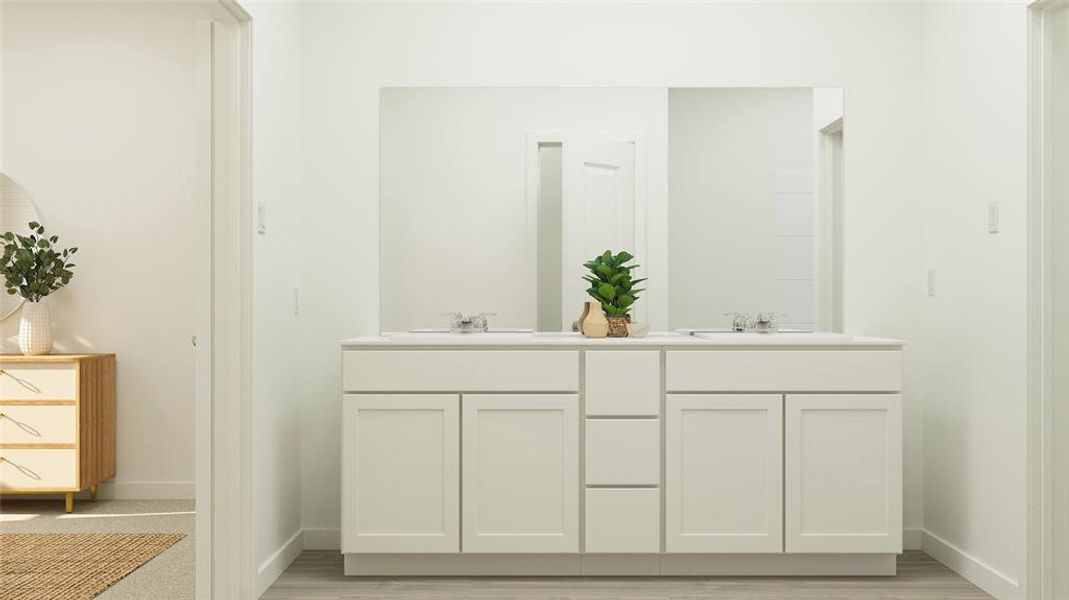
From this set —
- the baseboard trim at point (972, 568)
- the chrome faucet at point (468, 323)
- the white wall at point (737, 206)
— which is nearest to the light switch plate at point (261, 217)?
the chrome faucet at point (468, 323)

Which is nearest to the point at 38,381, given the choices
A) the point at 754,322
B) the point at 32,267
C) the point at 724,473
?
the point at 32,267

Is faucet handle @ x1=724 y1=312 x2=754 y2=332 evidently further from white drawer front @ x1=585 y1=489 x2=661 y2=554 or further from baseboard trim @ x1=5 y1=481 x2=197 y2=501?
baseboard trim @ x1=5 y1=481 x2=197 y2=501

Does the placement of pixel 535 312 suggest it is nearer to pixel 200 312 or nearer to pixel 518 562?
pixel 518 562

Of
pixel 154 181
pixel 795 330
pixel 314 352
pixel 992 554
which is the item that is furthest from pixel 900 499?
pixel 154 181

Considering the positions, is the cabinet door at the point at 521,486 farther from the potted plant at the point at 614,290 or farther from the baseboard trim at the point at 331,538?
the baseboard trim at the point at 331,538

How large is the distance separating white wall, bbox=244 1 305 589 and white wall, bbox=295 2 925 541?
10 centimetres

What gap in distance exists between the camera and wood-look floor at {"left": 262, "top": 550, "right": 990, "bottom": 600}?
8.93ft

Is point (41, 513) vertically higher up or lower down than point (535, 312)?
lower down

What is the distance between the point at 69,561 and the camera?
3.15 meters

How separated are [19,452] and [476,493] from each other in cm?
246

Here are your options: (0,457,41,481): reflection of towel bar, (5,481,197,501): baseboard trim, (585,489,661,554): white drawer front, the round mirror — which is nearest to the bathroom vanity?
(585,489,661,554): white drawer front

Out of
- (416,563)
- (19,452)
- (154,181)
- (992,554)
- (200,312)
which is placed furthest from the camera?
(154,181)

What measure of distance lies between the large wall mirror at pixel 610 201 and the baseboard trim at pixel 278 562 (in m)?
0.93

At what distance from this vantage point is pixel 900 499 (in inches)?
112
